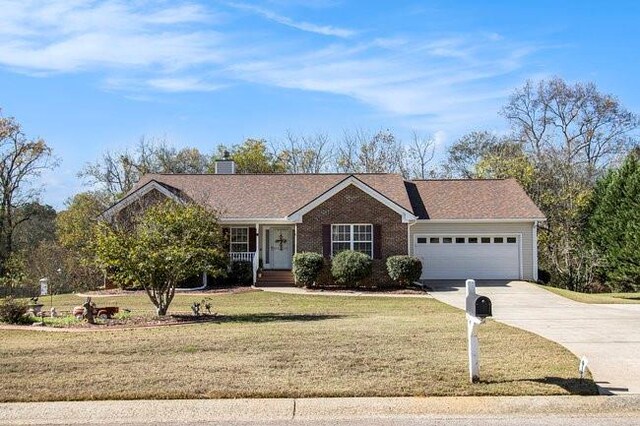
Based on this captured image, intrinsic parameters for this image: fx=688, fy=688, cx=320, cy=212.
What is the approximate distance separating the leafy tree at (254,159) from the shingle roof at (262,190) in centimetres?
1743

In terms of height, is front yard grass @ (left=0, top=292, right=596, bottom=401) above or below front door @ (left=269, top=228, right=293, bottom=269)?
below

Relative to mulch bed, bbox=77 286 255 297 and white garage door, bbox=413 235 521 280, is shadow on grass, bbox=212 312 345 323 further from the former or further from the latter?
white garage door, bbox=413 235 521 280

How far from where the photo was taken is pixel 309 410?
25.1 feet

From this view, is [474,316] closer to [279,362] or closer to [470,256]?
[279,362]

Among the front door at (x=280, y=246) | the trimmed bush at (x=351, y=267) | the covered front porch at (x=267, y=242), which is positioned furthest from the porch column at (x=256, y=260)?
the trimmed bush at (x=351, y=267)

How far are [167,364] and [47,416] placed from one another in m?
2.27

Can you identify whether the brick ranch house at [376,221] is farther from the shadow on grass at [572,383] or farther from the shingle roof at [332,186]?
the shadow on grass at [572,383]

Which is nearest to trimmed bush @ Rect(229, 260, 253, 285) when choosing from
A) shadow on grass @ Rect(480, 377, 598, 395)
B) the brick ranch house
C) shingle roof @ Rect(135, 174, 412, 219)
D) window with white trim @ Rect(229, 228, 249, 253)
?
the brick ranch house

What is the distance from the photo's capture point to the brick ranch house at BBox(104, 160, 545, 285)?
29.1 metres

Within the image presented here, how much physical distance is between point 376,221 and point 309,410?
2158cm

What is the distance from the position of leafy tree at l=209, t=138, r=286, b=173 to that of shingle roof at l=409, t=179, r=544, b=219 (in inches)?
787

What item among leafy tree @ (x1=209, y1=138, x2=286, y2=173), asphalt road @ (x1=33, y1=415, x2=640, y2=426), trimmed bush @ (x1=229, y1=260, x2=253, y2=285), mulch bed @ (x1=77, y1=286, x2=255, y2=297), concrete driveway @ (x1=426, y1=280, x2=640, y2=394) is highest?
leafy tree @ (x1=209, y1=138, x2=286, y2=173)

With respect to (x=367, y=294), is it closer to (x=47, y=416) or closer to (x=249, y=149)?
(x=47, y=416)

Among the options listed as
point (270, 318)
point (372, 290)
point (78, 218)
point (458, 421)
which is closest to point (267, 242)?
point (372, 290)
